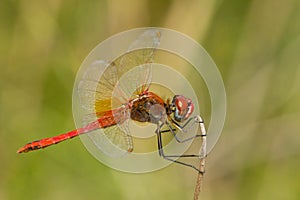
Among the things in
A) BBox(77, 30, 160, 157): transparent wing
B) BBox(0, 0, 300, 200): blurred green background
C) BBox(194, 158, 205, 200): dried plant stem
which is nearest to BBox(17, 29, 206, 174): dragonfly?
BBox(77, 30, 160, 157): transparent wing

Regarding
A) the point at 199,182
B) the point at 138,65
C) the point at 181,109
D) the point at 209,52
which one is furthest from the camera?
the point at 209,52

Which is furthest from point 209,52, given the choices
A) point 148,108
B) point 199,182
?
point 199,182

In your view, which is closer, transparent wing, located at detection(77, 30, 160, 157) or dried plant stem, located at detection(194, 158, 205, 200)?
dried plant stem, located at detection(194, 158, 205, 200)

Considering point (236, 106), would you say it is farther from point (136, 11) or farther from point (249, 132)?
point (136, 11)

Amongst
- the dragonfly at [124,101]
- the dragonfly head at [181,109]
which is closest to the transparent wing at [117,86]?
the dragonfly at [124,101]

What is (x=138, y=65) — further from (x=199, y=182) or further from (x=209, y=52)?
(x=209, y=52)

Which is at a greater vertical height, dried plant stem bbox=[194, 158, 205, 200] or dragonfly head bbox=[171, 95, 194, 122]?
dragonfly head bbox=[171, 95, 194, 122]

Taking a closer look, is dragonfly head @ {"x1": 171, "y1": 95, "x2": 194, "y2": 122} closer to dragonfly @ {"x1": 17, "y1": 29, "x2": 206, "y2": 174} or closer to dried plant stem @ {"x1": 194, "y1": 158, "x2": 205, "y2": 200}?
dragonfly @ {"x1": 17, "y1": 29, "x2": 206, "y2": 174}
